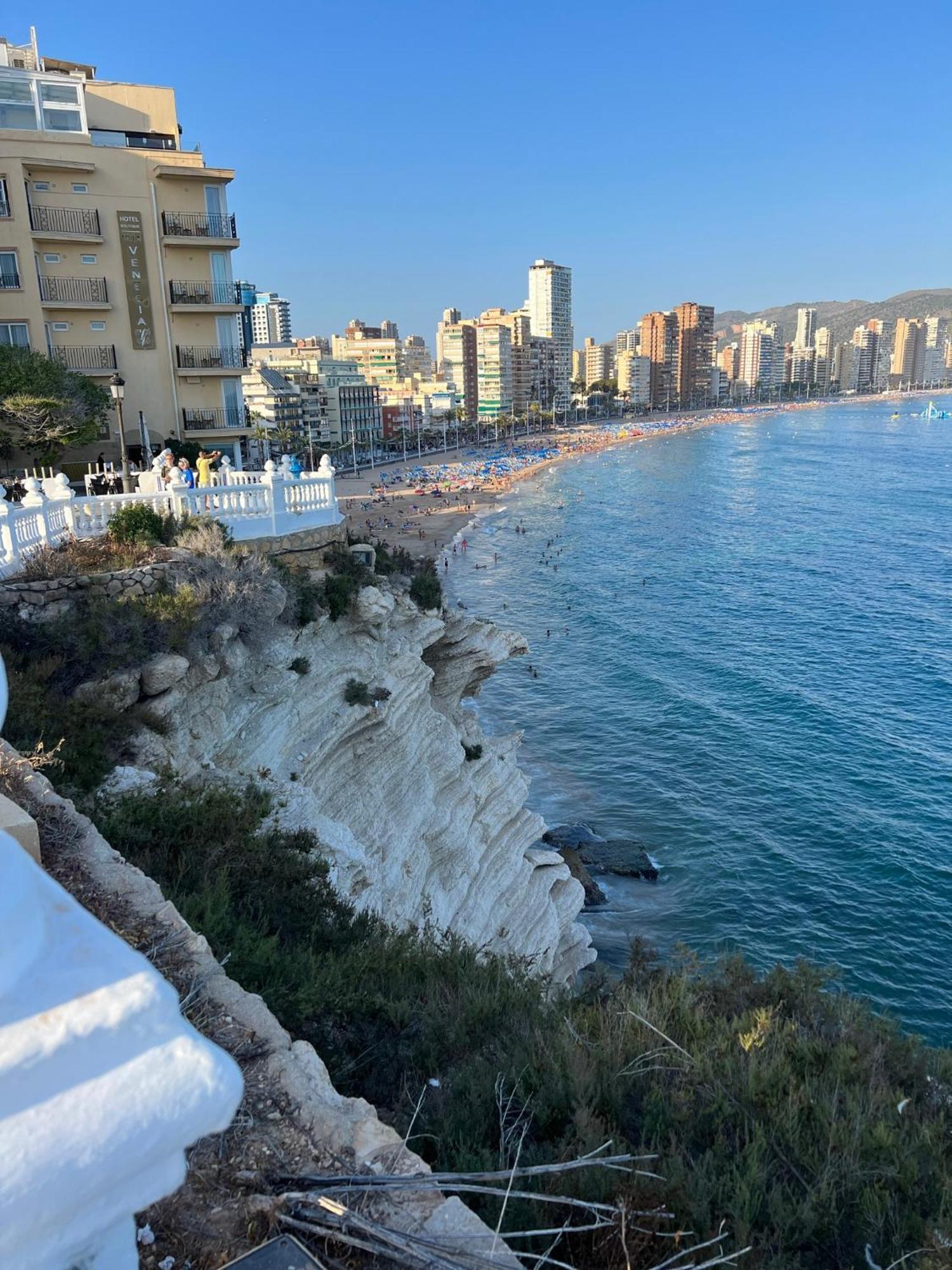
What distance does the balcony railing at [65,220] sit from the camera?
78.1 feet

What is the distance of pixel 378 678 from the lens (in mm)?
14938

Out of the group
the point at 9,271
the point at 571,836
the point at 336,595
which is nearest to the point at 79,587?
the point at 336,595

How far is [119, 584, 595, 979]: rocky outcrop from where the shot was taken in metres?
11.5

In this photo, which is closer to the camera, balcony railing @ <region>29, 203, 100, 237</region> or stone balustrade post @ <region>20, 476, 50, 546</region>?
stone balustrade post @ <region>20, 476, 50, 546</region>

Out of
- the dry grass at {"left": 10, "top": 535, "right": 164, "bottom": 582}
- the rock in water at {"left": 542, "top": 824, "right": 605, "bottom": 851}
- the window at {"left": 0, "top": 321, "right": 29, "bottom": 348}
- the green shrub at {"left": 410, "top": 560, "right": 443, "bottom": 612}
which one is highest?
the window at {"left": 0, "top": 321, "right": 29, "bottom": 348}

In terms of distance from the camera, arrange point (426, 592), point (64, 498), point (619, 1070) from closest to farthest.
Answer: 1. point (619, 1070)
2. point (64, 498)
3. point (426, 592)

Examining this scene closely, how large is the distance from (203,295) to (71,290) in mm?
3595

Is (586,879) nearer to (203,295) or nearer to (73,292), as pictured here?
(203,295)

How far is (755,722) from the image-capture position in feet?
102

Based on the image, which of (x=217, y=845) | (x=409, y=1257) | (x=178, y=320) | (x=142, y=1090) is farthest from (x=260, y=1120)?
(x=178, y=320)

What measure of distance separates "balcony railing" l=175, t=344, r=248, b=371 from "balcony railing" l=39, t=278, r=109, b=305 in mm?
2571

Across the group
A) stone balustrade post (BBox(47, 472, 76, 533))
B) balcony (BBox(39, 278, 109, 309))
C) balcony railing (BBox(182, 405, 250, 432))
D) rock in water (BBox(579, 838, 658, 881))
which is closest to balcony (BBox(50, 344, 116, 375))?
balcony (BBox(39, 278, 109, 309))

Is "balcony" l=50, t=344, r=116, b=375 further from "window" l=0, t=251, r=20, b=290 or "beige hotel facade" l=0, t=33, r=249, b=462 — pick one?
"window" l=0, t=251, r=20, b=290

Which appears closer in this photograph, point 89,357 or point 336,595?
point 336,595
